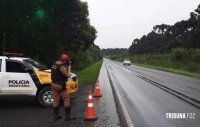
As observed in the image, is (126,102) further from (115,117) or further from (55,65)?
(55,65)

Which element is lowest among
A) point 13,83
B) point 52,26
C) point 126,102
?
point 126,102

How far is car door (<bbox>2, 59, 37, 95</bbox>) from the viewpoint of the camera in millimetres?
11203

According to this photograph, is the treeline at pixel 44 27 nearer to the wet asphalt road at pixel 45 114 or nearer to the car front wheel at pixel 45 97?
the wet asphalt road at pixel 45 114

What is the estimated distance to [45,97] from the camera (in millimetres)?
11531

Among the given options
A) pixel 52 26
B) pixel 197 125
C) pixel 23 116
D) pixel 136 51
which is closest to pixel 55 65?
pixel 23 116

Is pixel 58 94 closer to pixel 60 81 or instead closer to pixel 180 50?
pixel 60 81

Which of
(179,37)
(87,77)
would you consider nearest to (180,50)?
(87,77)

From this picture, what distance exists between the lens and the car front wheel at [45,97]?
11.5 meters


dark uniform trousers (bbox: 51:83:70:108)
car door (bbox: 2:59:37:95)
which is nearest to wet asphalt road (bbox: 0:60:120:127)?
dark uniform trousers (bbox: 51:83:70:108)

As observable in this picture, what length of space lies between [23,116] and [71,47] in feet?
91.9

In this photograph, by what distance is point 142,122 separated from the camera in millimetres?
8852

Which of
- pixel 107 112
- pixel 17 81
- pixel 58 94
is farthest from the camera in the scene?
pixel 17 81

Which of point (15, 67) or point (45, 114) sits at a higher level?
point (15, 67)

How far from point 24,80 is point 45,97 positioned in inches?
37.1
